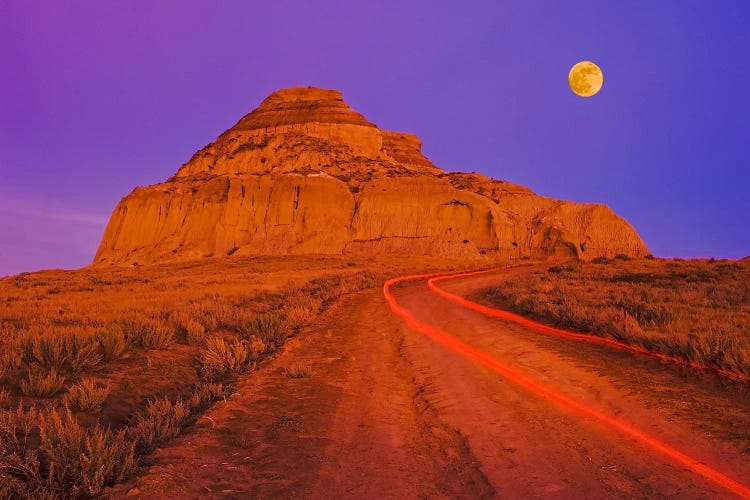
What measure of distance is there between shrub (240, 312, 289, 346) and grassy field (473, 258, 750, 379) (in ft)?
23.0

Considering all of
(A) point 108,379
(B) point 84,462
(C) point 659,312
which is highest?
(C) point 659,312

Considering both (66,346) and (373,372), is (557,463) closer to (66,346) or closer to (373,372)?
(373,372)

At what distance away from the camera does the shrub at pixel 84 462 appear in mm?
3553

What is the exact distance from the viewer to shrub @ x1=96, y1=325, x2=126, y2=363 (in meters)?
8.00

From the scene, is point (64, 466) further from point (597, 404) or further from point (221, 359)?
point (597, 404)

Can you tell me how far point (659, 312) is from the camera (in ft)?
35.5

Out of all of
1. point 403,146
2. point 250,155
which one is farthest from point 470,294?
point 403,146

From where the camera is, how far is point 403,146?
10375 centimetres

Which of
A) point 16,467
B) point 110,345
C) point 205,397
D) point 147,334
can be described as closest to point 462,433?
point 205,397

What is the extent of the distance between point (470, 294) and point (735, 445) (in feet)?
49.3

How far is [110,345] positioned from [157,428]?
166 inches

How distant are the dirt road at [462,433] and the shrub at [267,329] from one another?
1.49 meters

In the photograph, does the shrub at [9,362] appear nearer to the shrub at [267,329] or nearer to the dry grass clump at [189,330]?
the dry grass clump at [189,330]

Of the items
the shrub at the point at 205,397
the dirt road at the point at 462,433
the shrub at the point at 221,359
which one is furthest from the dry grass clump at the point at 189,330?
the shrub at the point at 205,397
